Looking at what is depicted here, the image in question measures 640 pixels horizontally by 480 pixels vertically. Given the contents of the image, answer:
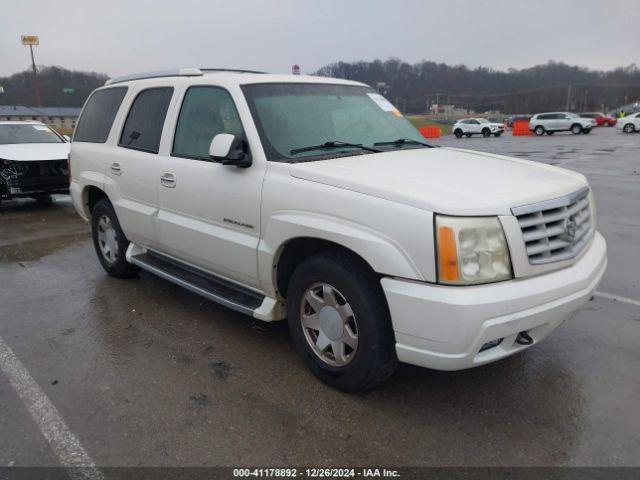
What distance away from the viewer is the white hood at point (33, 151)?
9492mm

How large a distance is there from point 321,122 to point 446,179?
3.98 ft

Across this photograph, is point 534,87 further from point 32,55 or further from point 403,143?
point 403,143

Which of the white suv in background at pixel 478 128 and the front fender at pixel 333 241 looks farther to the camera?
the white suv in background at pixel 478 128

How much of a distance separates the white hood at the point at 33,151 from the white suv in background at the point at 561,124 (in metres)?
36.3

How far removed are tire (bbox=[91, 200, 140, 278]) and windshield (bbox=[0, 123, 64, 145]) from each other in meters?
6.66

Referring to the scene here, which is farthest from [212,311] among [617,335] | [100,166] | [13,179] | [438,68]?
[438,68]

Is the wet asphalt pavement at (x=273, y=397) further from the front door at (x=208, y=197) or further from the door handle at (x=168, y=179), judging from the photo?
the door handle at (x=168, y=179)

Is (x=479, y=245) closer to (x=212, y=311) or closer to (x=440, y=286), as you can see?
(x=440, y=286)

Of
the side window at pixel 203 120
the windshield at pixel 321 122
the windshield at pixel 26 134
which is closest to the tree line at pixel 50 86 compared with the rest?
the windshield at pixel 26 134

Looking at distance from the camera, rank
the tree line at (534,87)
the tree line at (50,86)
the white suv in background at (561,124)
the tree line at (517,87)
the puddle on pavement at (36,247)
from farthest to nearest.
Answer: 1. the tree line at (534,87)
2. the tree line at (517,87)
3. the tree line at (50,86)
4. the white suv in background at (561,124)
5. the puddle on pavement at (36,247)

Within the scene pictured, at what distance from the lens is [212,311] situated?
4492 mm

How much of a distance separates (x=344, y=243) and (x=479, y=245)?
2.32 ft

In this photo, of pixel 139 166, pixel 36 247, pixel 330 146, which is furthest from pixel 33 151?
pixel 330 146

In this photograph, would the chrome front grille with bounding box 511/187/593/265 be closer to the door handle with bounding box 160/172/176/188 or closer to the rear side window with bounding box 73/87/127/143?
the door handle with bounding box 160/172/176/188
